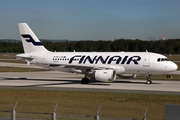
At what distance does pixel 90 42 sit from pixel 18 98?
15261 cm

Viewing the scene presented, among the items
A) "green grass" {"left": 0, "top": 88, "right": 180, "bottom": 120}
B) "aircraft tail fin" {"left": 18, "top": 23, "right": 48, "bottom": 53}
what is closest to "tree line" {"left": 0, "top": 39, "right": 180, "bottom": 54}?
"aircraft tail fin" {"left": 18, "top": 23, "right": 48, "bottom": 53}

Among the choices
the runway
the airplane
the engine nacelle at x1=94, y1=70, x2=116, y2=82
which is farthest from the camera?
the airplane

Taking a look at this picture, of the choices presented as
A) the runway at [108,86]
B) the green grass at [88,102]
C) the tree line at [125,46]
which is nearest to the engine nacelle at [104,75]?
the runway at [108,86]

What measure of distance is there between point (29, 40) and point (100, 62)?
11.2 metres

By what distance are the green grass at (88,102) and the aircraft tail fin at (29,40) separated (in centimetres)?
1475

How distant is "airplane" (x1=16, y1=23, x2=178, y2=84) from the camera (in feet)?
140

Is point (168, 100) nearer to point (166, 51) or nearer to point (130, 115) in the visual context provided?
point (130, 115)

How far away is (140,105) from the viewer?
2644 centimetres

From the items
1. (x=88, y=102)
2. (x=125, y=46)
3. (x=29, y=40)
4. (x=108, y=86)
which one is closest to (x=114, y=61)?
(x=108, y=86)

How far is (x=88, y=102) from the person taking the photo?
2794 cm

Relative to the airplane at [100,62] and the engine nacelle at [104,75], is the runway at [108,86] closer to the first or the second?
the engine nacelle at [104,75]

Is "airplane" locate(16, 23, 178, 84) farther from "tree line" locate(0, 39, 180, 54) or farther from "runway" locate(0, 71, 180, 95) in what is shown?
"tree line" locate(0, 39, 180, 54)

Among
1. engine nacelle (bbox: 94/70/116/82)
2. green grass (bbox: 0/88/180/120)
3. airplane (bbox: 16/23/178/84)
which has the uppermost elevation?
airplane (bbox: 16/23/178/84)

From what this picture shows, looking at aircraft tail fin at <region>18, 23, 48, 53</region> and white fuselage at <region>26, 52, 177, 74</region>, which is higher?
aircraft tail fin at <region>18, 23, 48, 53</region>
